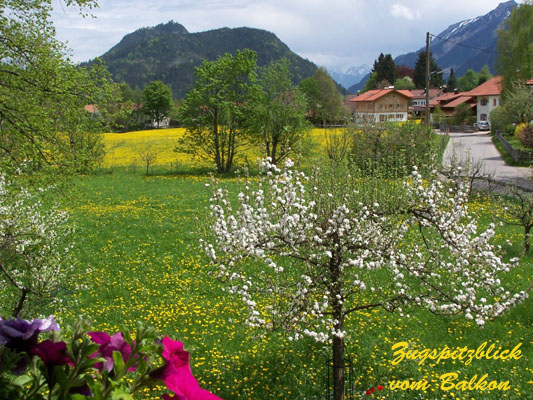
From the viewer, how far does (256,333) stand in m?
7.85

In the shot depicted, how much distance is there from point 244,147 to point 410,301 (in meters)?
28.7

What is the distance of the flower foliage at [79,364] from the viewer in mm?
1026

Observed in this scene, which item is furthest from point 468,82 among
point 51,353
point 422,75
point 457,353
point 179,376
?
point 51,353

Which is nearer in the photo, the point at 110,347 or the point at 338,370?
the point at 110,347

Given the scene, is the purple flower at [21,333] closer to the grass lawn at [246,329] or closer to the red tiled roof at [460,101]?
the grass lawn at [246,329]

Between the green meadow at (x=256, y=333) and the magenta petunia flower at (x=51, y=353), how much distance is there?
3137mm

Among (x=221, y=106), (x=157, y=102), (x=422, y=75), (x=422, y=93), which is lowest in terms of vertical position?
(x=221, y=106)

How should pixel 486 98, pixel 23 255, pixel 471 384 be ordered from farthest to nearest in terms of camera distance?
pixel 486 98 < pixel 23 255 < pixel 471 384

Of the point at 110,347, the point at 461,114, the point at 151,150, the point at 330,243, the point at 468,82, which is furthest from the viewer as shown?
the point at 468,82

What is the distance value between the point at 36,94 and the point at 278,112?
22011 mm

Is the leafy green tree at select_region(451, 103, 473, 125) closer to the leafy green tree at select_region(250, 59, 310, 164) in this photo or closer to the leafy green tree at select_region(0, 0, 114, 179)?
the leafy green tree at select_region(250, 59, 310, 164)

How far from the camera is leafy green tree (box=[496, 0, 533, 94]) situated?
164 feet

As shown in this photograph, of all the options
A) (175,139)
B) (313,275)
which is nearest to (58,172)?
(313,275)

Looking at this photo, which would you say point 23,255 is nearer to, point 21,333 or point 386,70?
point 21,333
